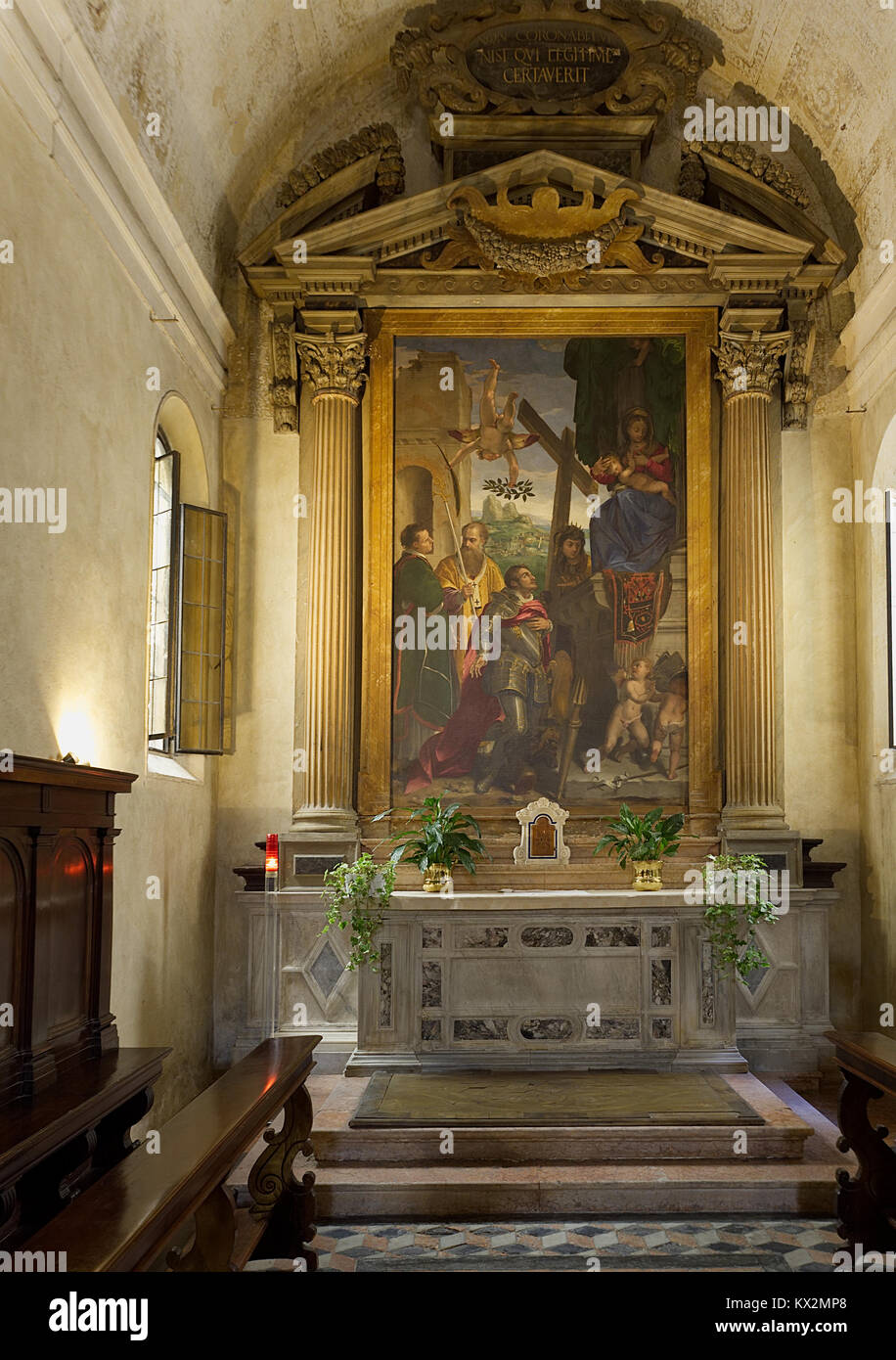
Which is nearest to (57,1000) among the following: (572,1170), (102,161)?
(572,1170)

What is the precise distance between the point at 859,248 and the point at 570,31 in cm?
307

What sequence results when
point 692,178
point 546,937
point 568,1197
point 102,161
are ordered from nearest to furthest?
point 568,1197
point 102,161
point 546,937
point 692,178

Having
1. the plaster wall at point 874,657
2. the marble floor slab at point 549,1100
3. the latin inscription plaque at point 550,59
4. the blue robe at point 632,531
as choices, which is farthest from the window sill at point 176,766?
the latin inscription plaque at point 550,59

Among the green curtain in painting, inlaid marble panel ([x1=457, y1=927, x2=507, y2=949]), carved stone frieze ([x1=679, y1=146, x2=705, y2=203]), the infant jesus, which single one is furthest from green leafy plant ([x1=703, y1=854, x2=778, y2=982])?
carved stone frieze ([x1=679, y1=146, x2=705, y2=203])

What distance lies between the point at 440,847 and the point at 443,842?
0.15 feet

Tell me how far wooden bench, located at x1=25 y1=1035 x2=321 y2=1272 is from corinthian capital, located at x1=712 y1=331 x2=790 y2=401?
6742 millimetres

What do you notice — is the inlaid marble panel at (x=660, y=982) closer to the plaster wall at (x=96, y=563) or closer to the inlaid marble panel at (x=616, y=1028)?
the inlaid marble panel at (x=616, y=1028)

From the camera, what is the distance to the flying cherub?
35.3 feet

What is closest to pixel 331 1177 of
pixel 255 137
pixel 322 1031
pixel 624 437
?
pixel 322 1031

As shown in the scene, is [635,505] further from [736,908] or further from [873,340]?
[736,908]

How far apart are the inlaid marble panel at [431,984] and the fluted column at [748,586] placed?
298 centimetres

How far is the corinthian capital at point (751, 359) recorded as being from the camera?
10.6 m

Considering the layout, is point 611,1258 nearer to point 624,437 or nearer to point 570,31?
point 624,437

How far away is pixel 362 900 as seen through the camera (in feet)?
28.3
